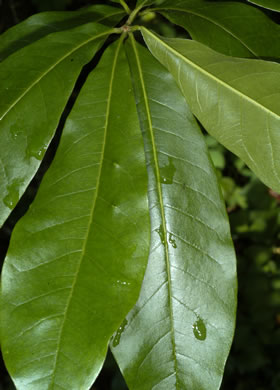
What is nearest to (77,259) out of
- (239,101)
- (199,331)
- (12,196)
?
(12,196)

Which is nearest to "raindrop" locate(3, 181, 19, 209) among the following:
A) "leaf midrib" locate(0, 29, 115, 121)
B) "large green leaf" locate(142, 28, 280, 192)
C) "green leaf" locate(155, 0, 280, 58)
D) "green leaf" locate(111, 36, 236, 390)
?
"leaf midrib" locate(0, 29, 115, 121)

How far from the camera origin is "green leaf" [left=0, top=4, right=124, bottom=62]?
1083mm

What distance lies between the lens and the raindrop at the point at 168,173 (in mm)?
964

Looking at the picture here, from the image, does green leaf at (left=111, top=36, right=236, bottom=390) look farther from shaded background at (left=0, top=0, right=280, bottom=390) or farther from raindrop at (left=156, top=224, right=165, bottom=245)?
shaded background at (left=0, top=0, right=280, bottom=390)

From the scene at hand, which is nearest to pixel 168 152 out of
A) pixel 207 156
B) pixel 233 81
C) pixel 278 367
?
pixel 207 156

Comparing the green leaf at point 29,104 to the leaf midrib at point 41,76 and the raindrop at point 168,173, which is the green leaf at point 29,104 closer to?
the leaf midrib at point 41,76

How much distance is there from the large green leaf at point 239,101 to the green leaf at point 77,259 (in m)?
0.15

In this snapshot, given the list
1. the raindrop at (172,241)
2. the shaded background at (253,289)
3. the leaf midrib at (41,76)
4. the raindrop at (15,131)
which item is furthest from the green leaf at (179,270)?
the shaded background at (253,289)

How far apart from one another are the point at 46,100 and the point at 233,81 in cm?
36

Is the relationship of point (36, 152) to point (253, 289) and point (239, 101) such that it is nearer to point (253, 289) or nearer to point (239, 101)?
point (239, 101)

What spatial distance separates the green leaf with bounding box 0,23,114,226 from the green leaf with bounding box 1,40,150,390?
0.04 meters

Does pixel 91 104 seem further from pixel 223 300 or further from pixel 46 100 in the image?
pixel 223 300

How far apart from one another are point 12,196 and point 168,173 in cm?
31

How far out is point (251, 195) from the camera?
8.89ft
